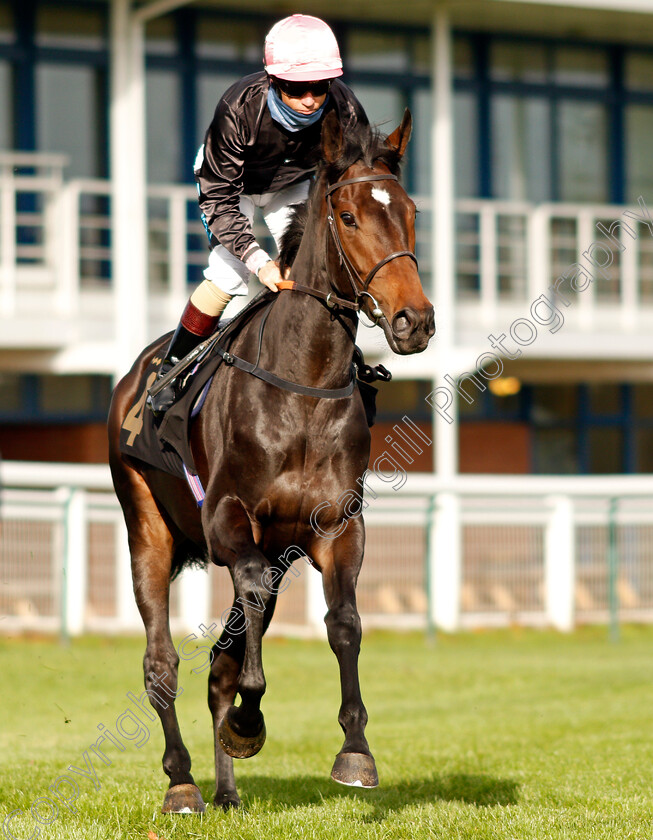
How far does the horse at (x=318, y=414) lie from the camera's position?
433 cm

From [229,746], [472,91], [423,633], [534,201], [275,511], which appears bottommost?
[423,633]

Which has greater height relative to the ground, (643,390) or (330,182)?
(330,182)

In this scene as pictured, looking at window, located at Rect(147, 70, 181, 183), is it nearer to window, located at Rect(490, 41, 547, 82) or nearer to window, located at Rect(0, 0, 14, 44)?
window, located at Rect(0, 0, 14, 44)

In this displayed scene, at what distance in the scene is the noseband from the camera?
14.1ft

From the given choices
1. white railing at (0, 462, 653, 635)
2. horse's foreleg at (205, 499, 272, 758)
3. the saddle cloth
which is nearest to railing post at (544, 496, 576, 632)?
white railing at (0, 462, 653, 635)

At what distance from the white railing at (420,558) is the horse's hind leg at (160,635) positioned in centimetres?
531

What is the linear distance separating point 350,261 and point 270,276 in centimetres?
40

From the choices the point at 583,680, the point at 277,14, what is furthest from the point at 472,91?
the point at 583,680

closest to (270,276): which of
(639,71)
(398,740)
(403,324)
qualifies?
(403,324)

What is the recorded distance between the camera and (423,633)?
39.5ft

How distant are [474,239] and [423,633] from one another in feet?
18.2

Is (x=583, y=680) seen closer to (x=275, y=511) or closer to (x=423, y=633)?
(x=423, y=633)

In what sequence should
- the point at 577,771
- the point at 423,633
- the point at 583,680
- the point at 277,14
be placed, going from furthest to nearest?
1. the point at 277,14
2. the point at 423,633
3. the point at 583,680
4. the point at 577,771

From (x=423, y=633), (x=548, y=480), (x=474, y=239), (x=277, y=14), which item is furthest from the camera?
(x=474, y=239)
